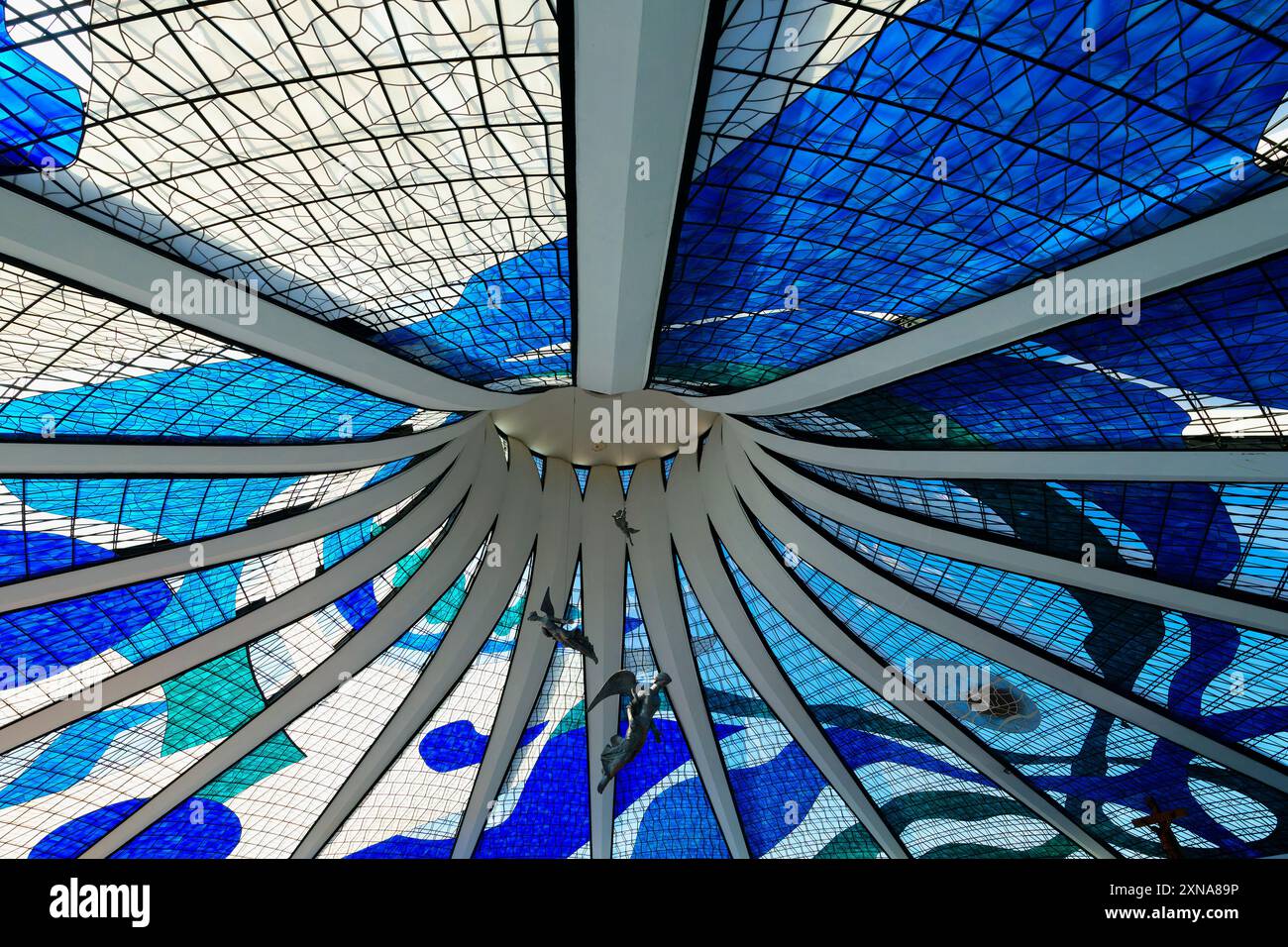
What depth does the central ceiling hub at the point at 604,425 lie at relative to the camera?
Result: 26.2m

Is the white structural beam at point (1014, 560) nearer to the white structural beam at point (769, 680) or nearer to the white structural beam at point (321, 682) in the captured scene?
the white structural beam at point (769, 680)

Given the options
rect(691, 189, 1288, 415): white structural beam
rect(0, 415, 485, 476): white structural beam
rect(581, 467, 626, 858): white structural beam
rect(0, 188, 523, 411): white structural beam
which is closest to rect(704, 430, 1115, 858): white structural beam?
rect(581, 467, 626, 858): white structural beam

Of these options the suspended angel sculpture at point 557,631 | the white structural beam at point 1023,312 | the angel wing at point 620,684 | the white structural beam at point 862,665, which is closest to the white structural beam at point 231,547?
the suspended angel sculpture at point 557,631

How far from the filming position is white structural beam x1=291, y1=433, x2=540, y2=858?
24047mm

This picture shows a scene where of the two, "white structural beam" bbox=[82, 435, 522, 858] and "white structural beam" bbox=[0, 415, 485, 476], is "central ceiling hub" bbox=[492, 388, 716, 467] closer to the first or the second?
"white structural beam" bbox=[82, 435, 522, 858]

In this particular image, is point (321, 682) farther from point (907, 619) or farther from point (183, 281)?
point (907, 619)

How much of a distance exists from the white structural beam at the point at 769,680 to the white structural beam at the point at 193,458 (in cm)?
1164

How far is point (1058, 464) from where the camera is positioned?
49.4ft

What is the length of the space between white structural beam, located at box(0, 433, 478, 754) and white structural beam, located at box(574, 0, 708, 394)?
40.3ft

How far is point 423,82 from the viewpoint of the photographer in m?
8.21

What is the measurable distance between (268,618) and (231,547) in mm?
3237

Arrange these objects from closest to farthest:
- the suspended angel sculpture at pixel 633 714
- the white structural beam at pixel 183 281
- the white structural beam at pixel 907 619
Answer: the white structural beam at pixel 183 281
the suspended angel sculpture at pixel 633 714
the white structural beam at pixel 907 619

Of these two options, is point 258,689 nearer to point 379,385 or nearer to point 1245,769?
point 379,385

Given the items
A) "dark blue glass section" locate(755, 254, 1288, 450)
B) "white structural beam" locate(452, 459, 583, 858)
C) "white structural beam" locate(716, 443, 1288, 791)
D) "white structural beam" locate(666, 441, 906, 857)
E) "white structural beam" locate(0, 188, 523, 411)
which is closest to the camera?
"white structural beam" locate(0, 188, 523, 411)
